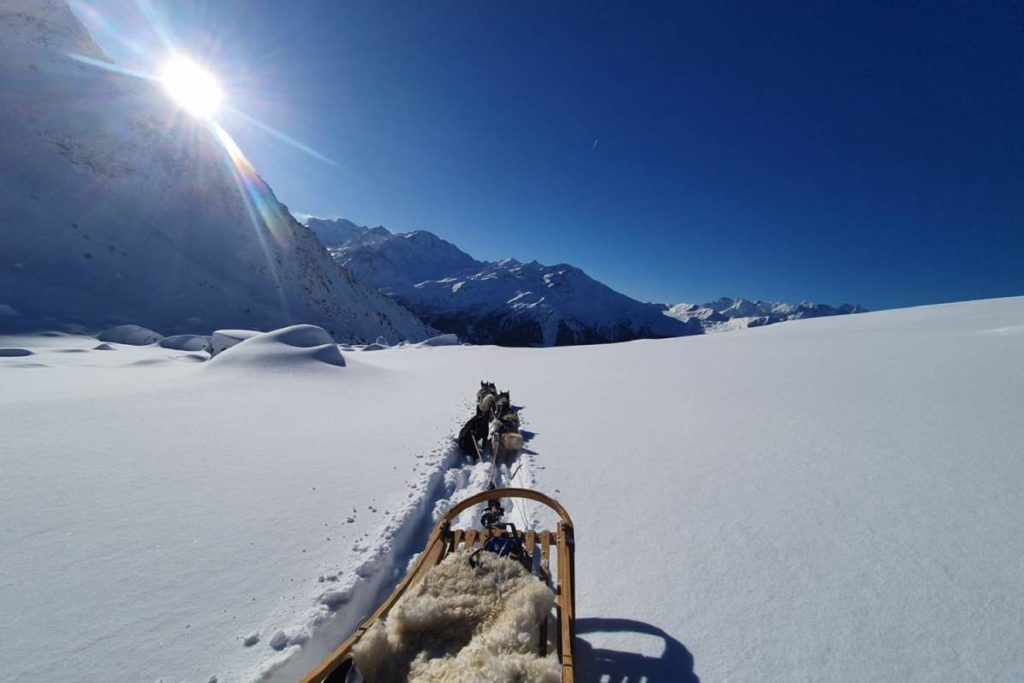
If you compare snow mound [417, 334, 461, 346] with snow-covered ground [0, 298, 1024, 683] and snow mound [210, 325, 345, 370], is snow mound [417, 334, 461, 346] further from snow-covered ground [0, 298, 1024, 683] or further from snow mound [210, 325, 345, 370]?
snow-covered ground [0, 298, 1024, 683]

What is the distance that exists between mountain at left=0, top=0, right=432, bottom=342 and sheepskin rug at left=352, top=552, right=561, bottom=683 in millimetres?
44471

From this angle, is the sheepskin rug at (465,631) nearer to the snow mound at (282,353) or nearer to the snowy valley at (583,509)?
the snowy valley at (583,509)

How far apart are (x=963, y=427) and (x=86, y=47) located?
103821mm

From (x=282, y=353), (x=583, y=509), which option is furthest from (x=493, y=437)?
Result: (x=282, y=353)

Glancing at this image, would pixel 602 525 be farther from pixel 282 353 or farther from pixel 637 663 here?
pixel 282 353

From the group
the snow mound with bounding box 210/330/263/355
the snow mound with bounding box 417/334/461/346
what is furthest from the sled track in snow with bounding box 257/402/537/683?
the snow mound with bounding box 417/334/461/346

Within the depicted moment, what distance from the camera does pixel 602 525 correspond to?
4.47m

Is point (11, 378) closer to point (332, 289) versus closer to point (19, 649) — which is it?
point (19, 649)

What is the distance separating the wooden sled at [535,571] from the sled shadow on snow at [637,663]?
0.25 metres

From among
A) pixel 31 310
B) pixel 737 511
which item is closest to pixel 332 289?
pixel 31 310

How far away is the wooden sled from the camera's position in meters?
2.20

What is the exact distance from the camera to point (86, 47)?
63.2 metres

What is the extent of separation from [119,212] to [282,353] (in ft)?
190

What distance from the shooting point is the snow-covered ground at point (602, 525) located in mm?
2748
